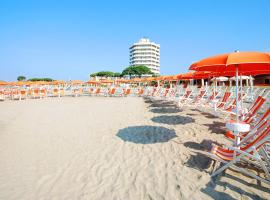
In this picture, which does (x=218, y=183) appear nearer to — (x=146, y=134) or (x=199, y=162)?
(x=199, y=162)

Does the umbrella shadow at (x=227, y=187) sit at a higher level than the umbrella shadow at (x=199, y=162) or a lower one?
lower

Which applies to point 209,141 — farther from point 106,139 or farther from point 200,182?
point 106,139

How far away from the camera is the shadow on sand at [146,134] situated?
447 cm

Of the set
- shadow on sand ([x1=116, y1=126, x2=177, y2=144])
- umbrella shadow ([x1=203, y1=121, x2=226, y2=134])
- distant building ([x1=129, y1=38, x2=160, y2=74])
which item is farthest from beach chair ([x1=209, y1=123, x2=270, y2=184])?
distant building ([x1=129, y1=38, x2=160, y2=74])

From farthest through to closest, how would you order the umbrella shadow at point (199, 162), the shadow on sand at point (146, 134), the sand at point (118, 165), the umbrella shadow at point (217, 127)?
1. the umbrella shadow at point (217, 127)
2. the shadow on sand at point (146, 134)
3. the umbrella shadow at point (199, 162)
4. the sand at point (118, 165)

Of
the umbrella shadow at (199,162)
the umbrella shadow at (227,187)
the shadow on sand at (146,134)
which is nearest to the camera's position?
the umbrella shadow at (227,187)

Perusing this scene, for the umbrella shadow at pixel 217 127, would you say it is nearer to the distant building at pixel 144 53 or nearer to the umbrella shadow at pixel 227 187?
the umbrella shadow at pixel 227 187

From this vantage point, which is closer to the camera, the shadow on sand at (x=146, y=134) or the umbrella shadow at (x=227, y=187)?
the umbrella shadow at (x=227, y=187)

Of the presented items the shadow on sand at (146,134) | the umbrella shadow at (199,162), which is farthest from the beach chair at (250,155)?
the shadow on sand at (146,134)

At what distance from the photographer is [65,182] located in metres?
2.86

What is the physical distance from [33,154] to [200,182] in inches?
118

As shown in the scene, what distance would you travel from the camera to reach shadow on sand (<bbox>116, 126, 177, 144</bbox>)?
4473 millimetres

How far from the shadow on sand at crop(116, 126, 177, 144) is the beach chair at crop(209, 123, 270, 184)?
1.59 meters

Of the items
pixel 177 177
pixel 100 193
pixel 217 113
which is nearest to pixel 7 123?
pixel 100 193
